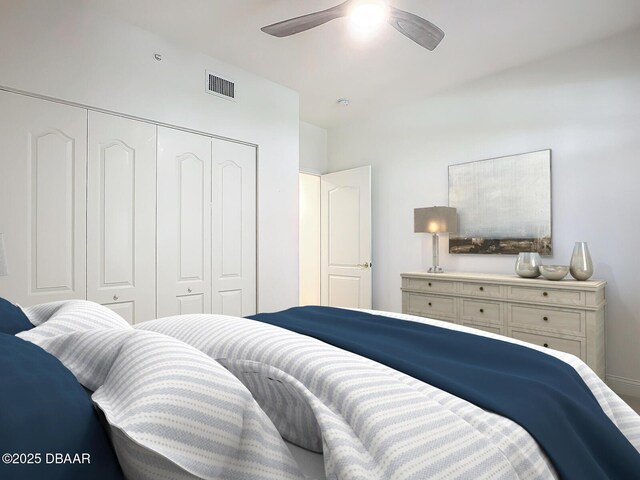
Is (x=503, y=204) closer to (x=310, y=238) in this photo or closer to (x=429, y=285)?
(x=429, y=285)

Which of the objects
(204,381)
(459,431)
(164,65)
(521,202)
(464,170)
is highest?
(164,65)

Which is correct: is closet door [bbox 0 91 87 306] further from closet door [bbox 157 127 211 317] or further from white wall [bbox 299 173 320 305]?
white wall [bbox 299 173 320 305]

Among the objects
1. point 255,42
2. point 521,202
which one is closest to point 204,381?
point 255,42

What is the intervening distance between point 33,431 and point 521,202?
3.80 meters

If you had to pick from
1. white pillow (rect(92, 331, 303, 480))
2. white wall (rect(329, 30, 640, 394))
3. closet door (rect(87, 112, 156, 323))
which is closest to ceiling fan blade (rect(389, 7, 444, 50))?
white wall (rect(329, 30, 640, 394))

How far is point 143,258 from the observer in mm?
3004

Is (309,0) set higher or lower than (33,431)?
higher

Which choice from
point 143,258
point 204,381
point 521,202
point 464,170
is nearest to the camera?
point 204,381

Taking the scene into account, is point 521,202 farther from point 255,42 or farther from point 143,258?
point 143,258

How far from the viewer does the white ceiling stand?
2.70 metres

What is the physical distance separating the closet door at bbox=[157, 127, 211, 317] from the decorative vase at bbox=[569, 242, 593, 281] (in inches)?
115

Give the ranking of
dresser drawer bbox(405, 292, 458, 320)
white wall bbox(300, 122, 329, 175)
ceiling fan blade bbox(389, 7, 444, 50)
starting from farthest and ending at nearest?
white wall bbox(300, 122, 329, 175) < dresser drawer bbox(405, 292, 458, 320) < ceiling fan blade bbox(389, 7, 444, 50)

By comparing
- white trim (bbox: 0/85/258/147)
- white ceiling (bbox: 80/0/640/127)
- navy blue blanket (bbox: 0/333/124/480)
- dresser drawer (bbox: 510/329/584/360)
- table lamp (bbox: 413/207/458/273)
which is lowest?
dresser drawer (bbox: 510/329/584/360)

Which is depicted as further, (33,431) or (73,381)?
(73,381)
